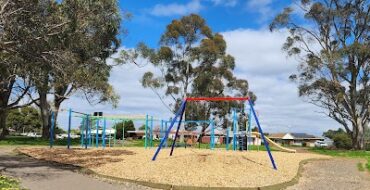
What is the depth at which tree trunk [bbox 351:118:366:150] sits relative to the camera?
45094 mm

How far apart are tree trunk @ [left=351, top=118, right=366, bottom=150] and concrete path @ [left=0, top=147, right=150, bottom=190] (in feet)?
115

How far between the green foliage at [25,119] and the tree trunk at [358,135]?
61759 millimetres

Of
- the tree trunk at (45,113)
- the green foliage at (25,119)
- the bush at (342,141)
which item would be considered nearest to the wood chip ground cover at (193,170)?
the tree trunk at (45,113)

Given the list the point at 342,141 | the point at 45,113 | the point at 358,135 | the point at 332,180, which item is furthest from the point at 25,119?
the point at 332,180

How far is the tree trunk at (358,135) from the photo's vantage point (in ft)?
148

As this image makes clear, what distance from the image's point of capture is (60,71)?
50.8 ft

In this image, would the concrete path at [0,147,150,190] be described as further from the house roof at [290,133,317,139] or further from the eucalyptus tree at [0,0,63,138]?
the house roof at [290,133,317,139]

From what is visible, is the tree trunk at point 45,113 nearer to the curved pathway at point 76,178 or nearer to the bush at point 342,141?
the curved pathway at point 76,178

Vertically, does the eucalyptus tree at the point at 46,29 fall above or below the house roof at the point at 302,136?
above

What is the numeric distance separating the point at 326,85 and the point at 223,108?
46.1ft

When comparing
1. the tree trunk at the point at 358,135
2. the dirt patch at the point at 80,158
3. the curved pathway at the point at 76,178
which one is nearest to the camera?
the curved pathway at the point at 76,178

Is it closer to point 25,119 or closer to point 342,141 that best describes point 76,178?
point 342,141

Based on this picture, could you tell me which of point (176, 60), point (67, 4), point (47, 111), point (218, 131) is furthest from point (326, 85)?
point (67, 4)

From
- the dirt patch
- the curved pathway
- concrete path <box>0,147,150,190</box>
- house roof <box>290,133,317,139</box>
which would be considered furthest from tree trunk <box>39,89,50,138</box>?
house roof <box>290,133,317,139</box>
